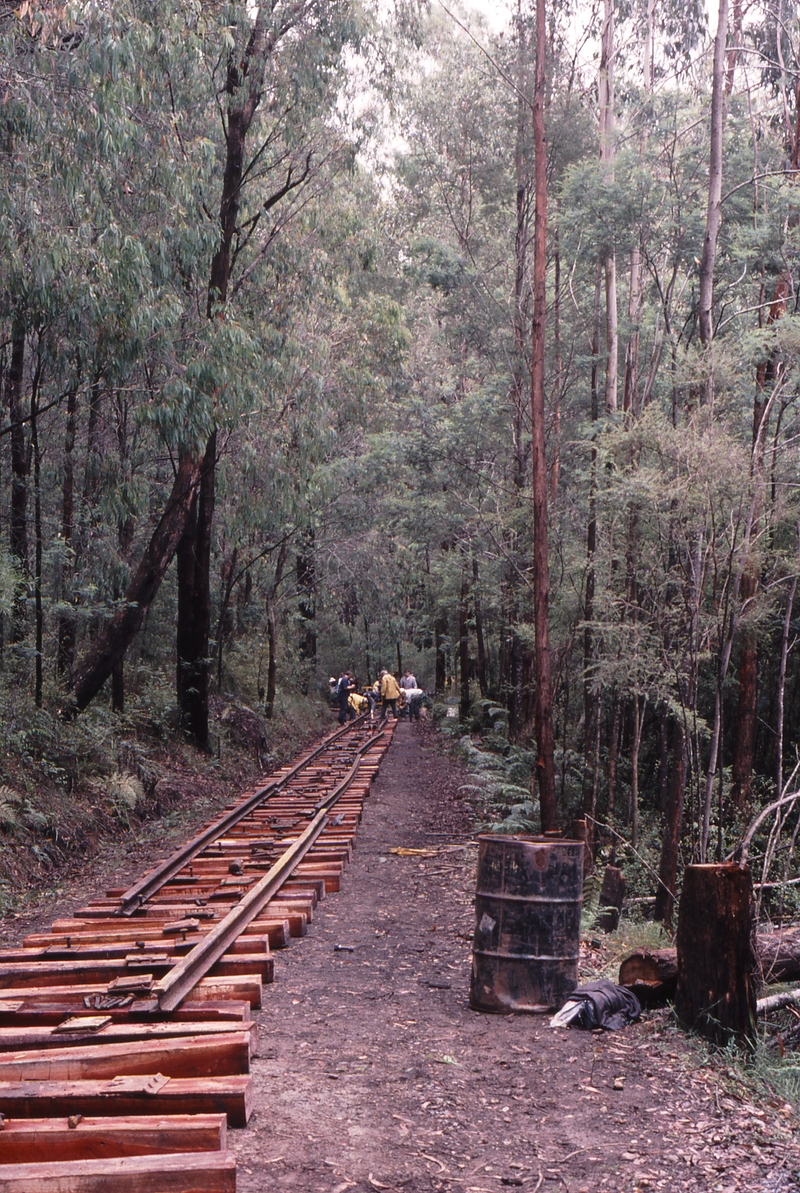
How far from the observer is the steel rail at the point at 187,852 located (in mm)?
7957

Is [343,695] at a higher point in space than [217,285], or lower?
lower

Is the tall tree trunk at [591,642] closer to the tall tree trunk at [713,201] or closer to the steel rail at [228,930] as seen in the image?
the tall tree trunk at [713,201]

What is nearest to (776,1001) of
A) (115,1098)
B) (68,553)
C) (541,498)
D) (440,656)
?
(115,1098)

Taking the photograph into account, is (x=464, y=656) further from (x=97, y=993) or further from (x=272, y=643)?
(x=97, y=993)

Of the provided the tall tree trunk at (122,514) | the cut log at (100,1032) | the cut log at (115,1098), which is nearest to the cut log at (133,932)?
the cut log at (100,1032)

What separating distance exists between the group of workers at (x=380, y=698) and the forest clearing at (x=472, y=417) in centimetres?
471

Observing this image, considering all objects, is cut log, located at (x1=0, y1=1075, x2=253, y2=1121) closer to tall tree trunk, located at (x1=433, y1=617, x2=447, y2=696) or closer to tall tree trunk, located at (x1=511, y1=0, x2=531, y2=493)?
tall tree trunk, located at (x1=511, y1=0, x2=531, y2=493)

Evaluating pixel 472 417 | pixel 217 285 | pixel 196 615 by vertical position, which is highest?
pixel 217 285

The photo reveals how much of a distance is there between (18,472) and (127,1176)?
13.0m

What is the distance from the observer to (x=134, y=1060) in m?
4.31

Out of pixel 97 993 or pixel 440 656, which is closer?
pixel 97 993

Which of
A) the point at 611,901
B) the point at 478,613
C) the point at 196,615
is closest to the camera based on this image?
the point at 611,901

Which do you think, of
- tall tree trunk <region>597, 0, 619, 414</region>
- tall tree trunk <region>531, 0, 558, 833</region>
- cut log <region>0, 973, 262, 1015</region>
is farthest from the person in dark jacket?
cut log <region>0, 973, 262, 1015</region>

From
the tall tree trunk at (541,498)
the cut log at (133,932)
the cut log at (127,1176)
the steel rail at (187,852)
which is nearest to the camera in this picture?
the cut log at (127,1176)
